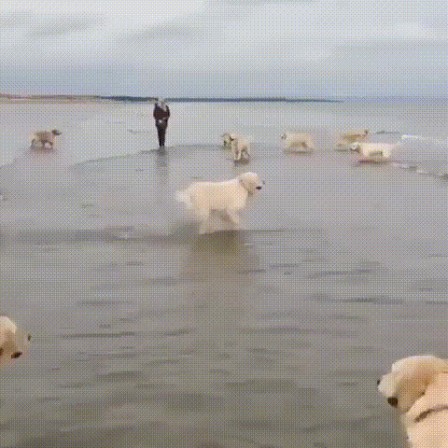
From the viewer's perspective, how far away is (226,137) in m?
22.7

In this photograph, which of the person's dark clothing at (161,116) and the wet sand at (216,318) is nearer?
the wet sand at (216,318)

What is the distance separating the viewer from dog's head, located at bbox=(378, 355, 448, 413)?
124 inches

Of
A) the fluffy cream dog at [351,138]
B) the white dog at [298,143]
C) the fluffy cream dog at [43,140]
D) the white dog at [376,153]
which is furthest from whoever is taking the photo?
the fluffy cream dog at [351,138]

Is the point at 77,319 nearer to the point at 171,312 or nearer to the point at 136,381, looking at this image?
the point at 171,312

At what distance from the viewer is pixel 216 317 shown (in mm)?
5766

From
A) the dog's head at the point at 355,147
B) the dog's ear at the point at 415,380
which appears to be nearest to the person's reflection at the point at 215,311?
the dog's ear at the point at 415,380

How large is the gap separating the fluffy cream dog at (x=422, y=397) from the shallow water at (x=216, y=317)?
2.14 ft

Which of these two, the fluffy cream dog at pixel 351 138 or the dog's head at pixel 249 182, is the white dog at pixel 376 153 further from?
the dog's head at pixel 249 182

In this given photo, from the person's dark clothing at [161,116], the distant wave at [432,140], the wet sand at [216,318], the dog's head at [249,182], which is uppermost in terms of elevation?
the person's dark clothing at [161,116]

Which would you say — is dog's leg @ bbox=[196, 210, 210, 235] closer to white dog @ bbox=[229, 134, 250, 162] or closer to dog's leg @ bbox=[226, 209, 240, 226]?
dog's leg @ bbox=[226, 209, 240, 226]

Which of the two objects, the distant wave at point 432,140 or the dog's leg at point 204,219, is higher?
the dog's leg at point 204,219

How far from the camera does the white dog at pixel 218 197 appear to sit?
890 cm

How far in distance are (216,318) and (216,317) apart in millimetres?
24

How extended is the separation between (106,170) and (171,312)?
10.7 metres
